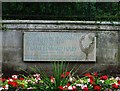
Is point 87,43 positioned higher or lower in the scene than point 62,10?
lower

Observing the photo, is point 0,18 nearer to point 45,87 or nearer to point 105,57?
point 105,57

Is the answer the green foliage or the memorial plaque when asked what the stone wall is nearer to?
the memorial plaque

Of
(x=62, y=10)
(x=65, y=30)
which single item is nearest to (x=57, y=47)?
(x=65, y=30)

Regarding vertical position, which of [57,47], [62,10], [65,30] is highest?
[62,10]

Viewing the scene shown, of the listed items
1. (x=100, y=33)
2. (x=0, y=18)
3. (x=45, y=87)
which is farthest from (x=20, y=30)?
(x=45, y=87)

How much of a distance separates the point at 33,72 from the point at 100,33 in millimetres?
1788

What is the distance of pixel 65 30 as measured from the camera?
9.77 metres

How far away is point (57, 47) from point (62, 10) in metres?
1.10

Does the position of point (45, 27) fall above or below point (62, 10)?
below

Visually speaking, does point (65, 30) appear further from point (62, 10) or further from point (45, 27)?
point (62, 10)

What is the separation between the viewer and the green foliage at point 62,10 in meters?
10.1

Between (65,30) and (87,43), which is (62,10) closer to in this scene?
(65,30)

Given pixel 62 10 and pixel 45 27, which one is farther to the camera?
pixel 62 10

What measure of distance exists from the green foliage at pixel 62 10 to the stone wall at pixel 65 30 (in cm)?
39
